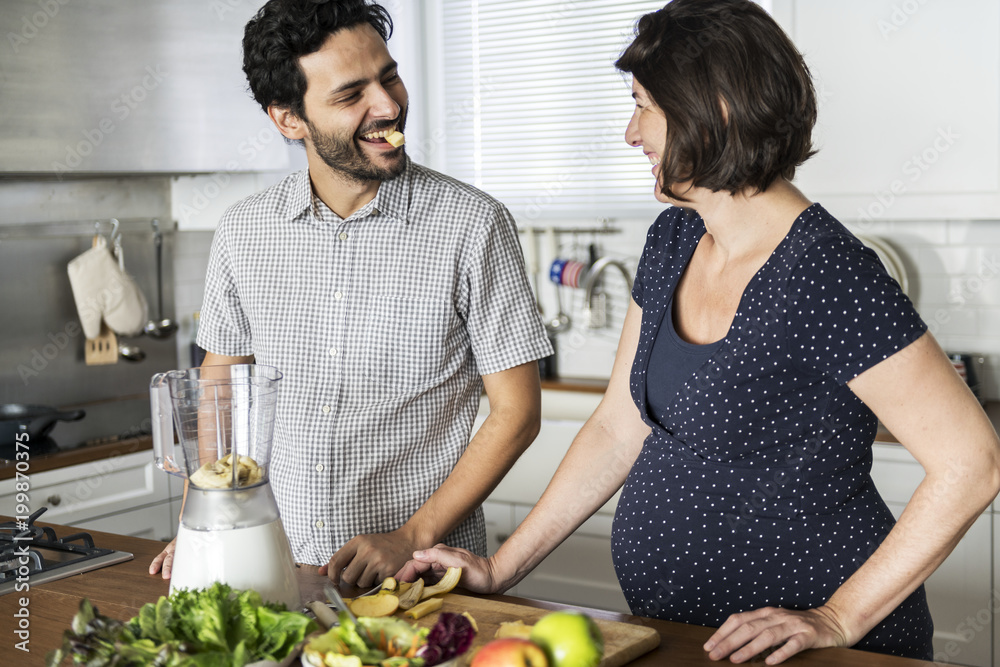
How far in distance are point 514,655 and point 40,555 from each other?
0.96 meters

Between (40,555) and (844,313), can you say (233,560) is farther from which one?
(844,313)

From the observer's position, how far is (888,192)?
289 centimetres

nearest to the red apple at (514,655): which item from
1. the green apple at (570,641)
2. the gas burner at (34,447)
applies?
the green apple at (570,641)

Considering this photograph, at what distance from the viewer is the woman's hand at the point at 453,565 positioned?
4.51 feet

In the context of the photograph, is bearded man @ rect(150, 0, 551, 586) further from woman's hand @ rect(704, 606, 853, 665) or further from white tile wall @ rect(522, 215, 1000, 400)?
white tile wall @ rect(522, 215, 1000, 400)

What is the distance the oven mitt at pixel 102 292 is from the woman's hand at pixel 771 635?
8.56 feet

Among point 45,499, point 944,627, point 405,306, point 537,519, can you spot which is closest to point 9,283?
point 45,499

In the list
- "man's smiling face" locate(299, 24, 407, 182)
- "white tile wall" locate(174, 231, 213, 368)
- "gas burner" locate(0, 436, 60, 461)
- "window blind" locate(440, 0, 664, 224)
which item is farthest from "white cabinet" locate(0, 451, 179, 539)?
"window blind" locate(440, 0, 664, 224)

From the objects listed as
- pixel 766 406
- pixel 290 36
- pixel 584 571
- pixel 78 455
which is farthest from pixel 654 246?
pixel 78 455

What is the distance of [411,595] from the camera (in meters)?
1.27

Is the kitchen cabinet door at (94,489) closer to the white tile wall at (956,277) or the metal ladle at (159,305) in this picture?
the metal ladle at (159,305)

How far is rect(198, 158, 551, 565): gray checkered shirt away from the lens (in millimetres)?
1740

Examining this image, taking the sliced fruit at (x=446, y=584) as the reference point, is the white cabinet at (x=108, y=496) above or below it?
below

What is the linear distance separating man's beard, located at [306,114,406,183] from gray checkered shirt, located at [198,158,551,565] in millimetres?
65
